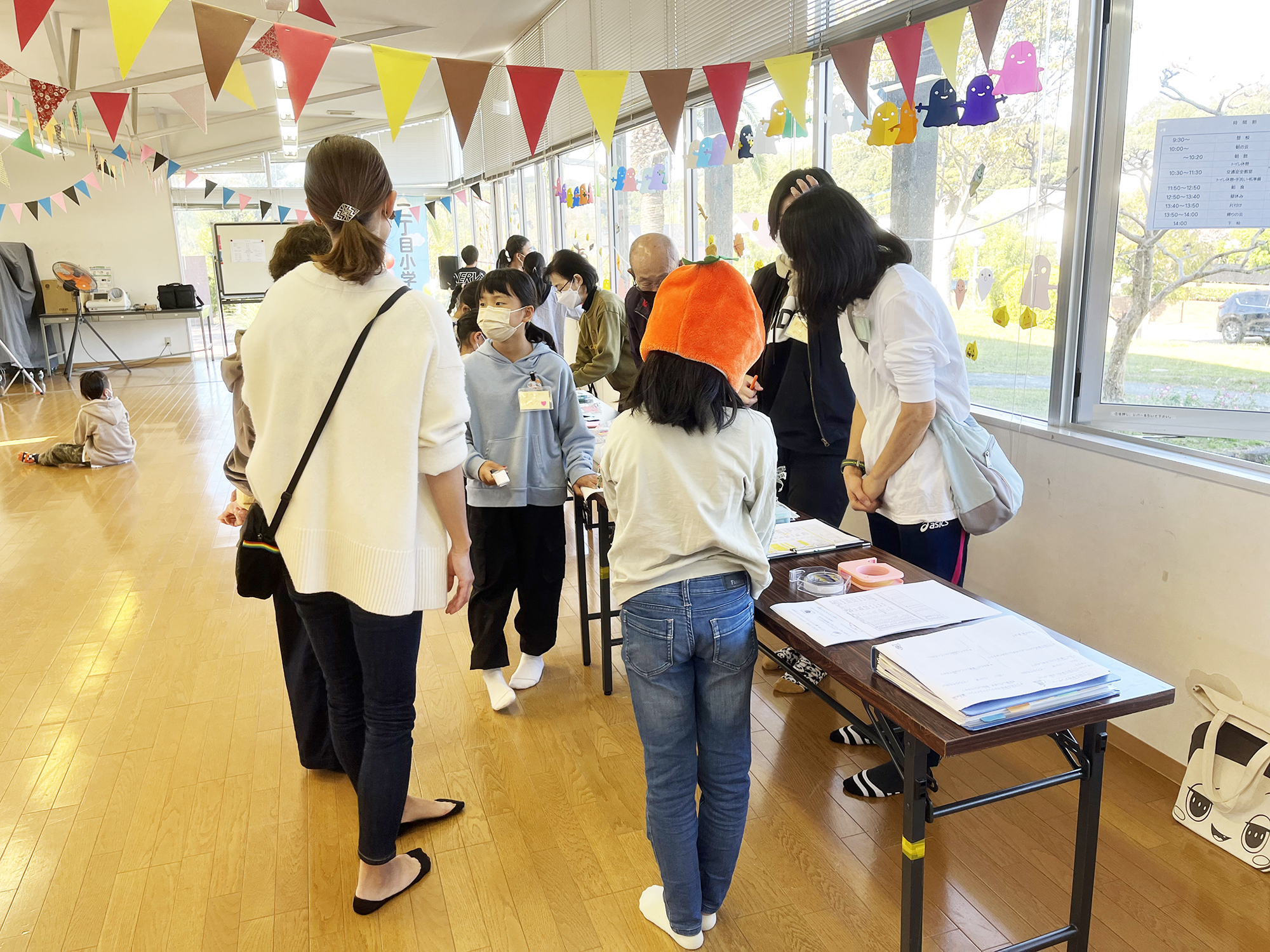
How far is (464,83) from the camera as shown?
10.9 ft

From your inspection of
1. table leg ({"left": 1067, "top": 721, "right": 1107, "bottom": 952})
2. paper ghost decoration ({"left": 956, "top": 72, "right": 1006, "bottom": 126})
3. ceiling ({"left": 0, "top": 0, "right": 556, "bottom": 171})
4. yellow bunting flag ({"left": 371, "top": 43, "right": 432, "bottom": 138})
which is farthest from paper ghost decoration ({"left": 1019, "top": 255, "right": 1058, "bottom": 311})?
ceiling ({"left": 0, "top": 0, "right": 556, "bottom": 171})

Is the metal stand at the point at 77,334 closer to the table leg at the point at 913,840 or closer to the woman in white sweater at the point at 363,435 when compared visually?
the woman in white sweater at the point at 363,435

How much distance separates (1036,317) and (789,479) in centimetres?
95

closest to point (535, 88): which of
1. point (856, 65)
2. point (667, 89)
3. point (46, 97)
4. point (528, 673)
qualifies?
point (667, 89)

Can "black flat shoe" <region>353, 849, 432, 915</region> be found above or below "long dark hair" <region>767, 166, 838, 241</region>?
below

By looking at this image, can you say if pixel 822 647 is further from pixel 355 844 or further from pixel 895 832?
pixel 355 844

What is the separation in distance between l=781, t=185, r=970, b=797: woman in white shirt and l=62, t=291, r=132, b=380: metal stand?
453 inches

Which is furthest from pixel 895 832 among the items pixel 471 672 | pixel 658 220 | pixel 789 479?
pixel 658 220

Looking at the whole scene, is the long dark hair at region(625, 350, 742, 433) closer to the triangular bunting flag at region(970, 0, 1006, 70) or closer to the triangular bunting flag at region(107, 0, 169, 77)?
the triangular bunting flag at region(970, 0, 1006, 70)

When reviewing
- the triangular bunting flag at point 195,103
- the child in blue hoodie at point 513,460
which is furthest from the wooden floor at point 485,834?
the triangular bunting flag at point 195,103

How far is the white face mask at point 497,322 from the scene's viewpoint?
2469 millimetres

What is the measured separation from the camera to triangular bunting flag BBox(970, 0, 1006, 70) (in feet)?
8.48

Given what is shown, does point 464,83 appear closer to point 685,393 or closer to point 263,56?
point 685,393

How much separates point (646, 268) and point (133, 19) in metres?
2.07
